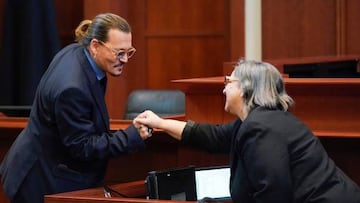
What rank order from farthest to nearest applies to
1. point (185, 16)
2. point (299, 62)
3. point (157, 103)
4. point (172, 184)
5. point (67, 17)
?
point (67, 17) < point (185, 16) < point (299, 62) < point (157, 103) < point (172, 184)

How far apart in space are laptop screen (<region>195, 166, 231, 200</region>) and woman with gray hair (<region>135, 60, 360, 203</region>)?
495 millimetres

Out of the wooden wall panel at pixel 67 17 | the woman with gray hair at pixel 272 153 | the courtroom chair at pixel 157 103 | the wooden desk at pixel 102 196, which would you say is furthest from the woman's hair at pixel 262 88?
the wooden wall panel at pixel 67 17

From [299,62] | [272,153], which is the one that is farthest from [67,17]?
[272,153]

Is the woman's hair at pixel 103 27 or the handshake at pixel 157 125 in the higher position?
the woman's hair at pixel 103 27

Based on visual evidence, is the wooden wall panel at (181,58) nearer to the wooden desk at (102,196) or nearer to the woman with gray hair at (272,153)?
the wooden desk at (102,196)

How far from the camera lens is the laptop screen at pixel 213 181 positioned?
10.0 ft

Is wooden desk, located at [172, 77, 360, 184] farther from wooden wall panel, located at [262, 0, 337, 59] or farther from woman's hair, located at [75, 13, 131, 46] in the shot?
wooden wall panel, located at [262, 0, 337, 59]

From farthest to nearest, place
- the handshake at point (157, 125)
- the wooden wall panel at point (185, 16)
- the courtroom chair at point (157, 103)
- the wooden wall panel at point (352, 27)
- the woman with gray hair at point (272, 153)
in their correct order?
1. the wooden wall panel at point (352, 27)
2. the wooden wall panel at point (185, 16)
3. the courtroom chair at point (157, 103)
4. the handshake at point (157, 125)
5. the woman with gray hair at point (272, 153)

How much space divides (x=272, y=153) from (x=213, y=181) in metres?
0.73

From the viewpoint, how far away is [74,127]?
2.79 m

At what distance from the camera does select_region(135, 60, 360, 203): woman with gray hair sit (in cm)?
238

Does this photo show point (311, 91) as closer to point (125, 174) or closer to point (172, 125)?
point (172, 125)

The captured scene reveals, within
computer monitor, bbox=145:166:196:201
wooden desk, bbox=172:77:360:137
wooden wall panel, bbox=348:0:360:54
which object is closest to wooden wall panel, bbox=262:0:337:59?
wooden wall panel, bbox=348:0:360:54

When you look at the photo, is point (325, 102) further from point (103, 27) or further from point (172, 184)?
point (103, 27)
